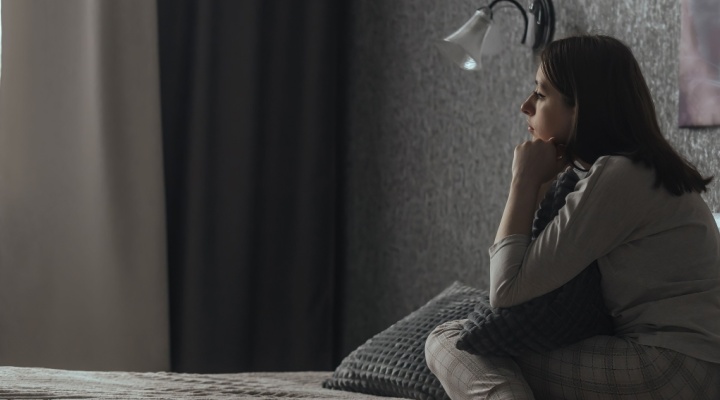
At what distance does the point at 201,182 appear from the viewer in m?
3.25

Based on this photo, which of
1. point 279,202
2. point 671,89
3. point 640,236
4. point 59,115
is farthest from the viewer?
point 279,202

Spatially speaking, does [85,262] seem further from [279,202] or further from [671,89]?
[671,89]

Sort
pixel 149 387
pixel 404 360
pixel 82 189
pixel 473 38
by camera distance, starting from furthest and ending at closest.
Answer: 1. pixel 82 189
2. pixel 473 38
3. pixel 404 360
4. pixel 149 387

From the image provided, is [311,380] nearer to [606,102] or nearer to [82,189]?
[606,102]

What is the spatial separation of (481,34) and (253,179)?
110 centimetres

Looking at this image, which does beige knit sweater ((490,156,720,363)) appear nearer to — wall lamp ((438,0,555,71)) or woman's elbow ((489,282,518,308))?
woman's elbow ((489,282,518,308))

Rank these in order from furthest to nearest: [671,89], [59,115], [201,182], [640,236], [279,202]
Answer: [279,202] < [201,182] < [59,115] < [671,89] < [640,236]

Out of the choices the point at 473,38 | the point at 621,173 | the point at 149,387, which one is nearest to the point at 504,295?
the point at 621,173

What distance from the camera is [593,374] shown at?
150 cm

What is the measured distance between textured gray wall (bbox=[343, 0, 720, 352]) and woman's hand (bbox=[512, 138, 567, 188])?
87 centimetres

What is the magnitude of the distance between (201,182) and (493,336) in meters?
1.89

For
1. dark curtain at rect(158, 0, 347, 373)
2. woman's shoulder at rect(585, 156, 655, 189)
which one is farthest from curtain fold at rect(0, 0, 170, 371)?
woman's shoulder at rect(585, 156, 655, 189)

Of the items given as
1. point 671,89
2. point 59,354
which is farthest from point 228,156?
point 671,89

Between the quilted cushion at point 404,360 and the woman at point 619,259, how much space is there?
1.16 ft
